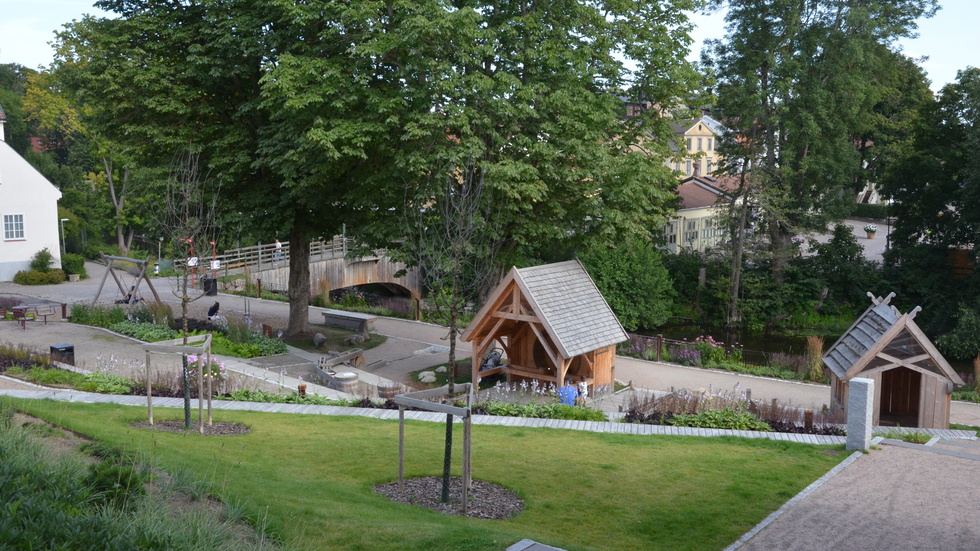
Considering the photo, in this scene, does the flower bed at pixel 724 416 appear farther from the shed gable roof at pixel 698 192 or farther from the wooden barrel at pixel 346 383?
the shed gable roof at pixel 698 192

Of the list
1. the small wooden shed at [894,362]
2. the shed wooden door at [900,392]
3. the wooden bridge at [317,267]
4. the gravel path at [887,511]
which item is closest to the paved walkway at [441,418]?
the small wooden shed at [894,362]

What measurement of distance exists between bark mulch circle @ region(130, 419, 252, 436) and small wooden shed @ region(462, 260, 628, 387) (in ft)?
24.0

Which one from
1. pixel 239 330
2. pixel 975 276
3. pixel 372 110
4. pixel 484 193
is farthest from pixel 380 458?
pixel 975 276

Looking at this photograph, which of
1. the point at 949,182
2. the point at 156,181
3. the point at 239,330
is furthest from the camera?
the point at 949,182

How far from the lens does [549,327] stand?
1795 centimetres

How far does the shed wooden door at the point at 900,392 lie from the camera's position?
56.0ft

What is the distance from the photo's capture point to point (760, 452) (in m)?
12.4

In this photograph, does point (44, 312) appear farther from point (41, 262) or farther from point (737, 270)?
point (737, 270)

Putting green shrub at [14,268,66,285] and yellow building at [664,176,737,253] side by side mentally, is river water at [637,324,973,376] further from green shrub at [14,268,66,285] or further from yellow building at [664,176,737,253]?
green shrub at [14,268,66,285]

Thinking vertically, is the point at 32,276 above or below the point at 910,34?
below

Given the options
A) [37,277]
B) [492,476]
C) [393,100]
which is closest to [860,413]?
[492,476]

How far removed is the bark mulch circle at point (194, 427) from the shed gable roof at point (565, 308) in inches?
290

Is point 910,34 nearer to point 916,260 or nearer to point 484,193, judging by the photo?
point 916,260

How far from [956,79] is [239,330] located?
1230 inches
